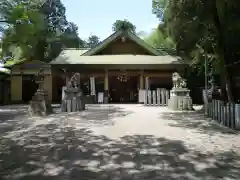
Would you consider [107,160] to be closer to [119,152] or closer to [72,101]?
[119,152]

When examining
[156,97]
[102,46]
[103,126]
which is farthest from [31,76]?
[103,126]

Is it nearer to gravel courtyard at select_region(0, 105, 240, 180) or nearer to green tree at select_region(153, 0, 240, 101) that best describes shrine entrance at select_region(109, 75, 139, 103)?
green tree at select_region(153, 0, 240, 101)

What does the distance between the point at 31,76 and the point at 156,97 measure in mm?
11478

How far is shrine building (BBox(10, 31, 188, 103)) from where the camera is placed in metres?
18.2

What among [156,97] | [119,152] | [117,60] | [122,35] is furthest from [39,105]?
A: [122,35]

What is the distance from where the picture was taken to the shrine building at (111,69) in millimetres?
18234

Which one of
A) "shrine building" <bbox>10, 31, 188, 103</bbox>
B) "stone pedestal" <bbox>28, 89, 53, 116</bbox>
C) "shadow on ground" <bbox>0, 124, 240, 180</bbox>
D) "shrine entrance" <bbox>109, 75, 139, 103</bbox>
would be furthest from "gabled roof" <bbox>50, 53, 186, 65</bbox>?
"shadow on ground" <bbox>0, 124, 240, 180</bbox>

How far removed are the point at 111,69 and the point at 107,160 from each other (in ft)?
47.5

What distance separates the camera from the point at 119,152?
17.3 ft

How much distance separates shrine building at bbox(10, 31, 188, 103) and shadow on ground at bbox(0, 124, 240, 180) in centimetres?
1198

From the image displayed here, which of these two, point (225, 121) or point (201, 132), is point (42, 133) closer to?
point (201, 132)

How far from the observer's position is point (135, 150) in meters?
5.43

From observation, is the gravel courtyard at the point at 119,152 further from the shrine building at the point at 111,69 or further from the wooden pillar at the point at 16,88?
the wooden pillar at the point at 16,88

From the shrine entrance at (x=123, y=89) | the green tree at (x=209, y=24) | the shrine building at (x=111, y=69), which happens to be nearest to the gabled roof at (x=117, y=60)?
the shrine building at (x=111, y=69)
